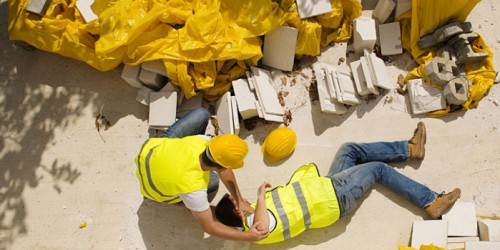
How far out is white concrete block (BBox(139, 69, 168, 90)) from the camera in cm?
416

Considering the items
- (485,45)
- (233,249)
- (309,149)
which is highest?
(485,45)

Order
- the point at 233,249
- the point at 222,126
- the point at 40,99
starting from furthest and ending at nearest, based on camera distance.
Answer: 1. the point at 40,99
2. the point at 222,126
3. the point at 233,249

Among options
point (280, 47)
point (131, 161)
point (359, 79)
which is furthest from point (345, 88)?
point (131, 161)

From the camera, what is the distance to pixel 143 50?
4.02 meters

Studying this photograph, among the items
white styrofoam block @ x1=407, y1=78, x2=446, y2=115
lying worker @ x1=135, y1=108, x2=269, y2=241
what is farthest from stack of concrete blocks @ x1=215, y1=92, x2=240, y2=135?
white styrofoam block @ x1=407, y1=78, x2=446, y2=115

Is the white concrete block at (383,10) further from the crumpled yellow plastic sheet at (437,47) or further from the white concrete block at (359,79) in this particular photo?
the white concrete block at (359,79)

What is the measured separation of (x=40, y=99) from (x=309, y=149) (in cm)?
280

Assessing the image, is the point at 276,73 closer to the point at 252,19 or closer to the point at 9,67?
the point at 252,19

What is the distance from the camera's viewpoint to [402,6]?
14.5 feet

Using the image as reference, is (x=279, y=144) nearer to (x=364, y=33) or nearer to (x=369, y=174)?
(x=369, y=174)

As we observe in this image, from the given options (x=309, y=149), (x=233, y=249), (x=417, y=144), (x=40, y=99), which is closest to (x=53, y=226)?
(x=40, y=99)

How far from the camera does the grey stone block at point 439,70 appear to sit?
419 cm

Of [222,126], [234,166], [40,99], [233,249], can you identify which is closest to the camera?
[234,166]

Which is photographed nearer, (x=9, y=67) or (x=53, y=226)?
(x=53, y=226)
